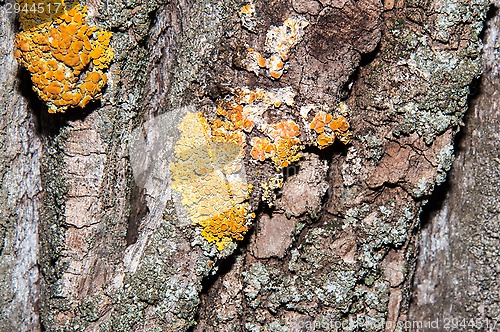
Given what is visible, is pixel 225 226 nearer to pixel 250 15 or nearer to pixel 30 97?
pixel 250 15

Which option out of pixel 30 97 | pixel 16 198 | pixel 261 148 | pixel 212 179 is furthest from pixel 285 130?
pixel 16 198

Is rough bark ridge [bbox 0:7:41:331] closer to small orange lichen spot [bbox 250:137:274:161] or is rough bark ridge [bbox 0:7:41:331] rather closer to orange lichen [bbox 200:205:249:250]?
orange lichen [bbox 200:205:249:250]

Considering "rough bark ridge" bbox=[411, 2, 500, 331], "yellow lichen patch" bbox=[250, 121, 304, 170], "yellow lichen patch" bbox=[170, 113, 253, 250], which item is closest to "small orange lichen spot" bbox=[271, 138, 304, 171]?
"yellow lichen patch" bbox=[250, 121, 304, 170]

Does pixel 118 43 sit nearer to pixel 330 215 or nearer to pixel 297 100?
pixel 297 100

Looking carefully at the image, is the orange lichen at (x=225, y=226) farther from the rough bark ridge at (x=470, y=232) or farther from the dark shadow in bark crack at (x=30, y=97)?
the rough bark ridge at (x=470, y=232)

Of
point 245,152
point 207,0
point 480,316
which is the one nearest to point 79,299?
point 245,152

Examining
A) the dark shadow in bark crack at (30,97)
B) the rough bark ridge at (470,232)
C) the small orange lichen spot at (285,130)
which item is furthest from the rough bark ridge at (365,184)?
the dark shadow in bark crack at (30,97)

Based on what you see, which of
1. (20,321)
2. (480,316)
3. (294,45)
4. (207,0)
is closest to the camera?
(294,45)
